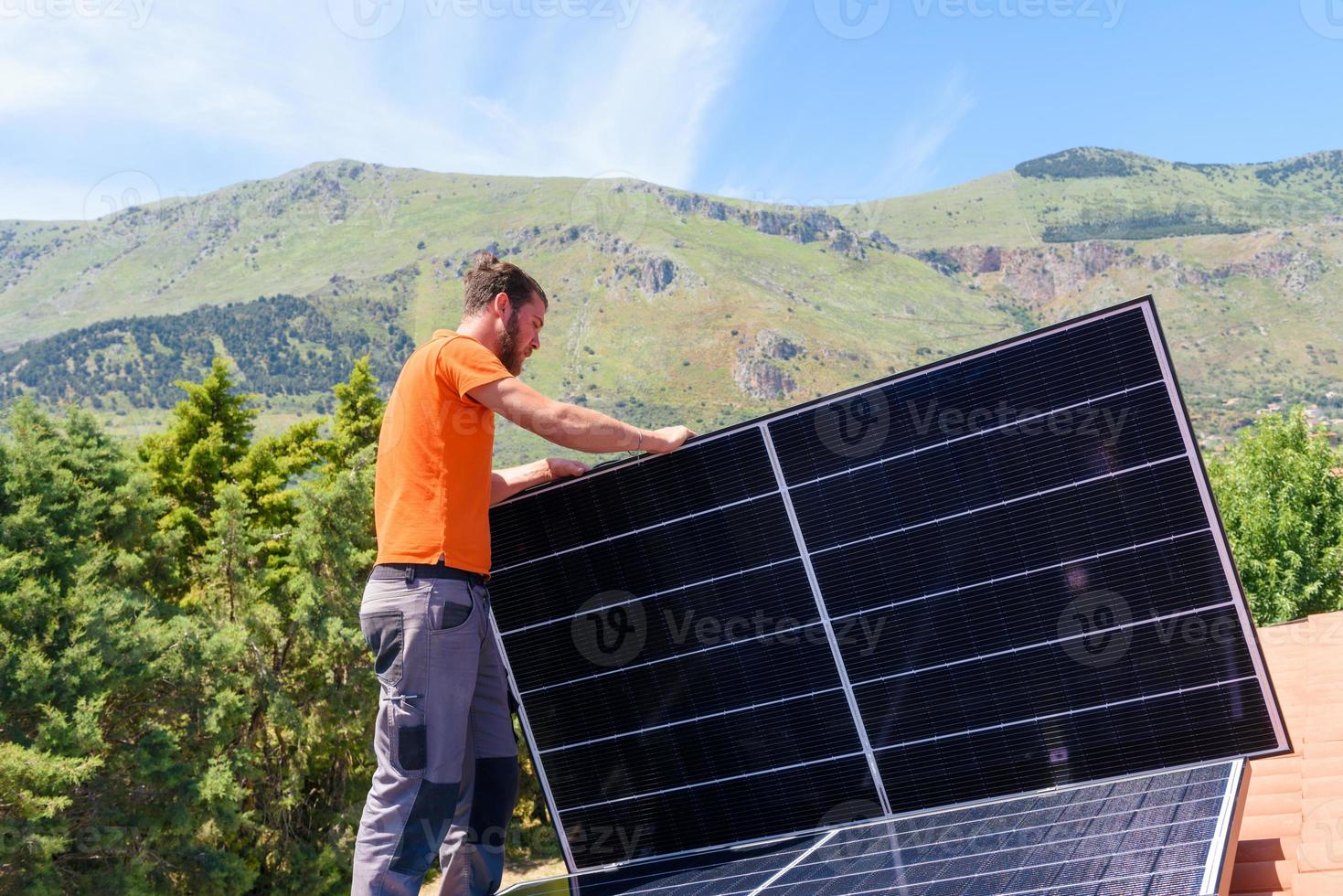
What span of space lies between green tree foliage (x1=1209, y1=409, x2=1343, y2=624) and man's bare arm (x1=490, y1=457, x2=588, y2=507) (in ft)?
98.3

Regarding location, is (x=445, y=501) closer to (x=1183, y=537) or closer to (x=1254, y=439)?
(x=1183, y=537)

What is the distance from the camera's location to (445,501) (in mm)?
5254

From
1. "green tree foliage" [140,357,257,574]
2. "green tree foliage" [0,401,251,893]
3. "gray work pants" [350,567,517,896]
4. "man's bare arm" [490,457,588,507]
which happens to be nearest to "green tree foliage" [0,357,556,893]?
"green tree foliage" [0,401,251,893]

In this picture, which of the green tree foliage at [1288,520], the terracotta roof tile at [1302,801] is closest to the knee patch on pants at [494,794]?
the terracotta roof tile at [1302,801]

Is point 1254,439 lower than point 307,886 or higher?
higher

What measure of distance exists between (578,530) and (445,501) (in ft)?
6.35

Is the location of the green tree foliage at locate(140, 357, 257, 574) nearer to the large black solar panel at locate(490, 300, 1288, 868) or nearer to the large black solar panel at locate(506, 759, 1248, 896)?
the large black solar panel at locate(490, 300, 1288, 868)

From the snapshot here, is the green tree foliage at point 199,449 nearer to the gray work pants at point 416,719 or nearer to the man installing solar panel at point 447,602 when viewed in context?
the man installing solar panel at point 447,602

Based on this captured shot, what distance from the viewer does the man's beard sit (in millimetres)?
5703

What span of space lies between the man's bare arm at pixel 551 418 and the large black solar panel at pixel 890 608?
4.64 ft

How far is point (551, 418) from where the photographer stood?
523 centimetres

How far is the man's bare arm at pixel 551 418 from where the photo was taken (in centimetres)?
515

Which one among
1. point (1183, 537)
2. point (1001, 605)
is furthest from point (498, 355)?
point (1183, 537)

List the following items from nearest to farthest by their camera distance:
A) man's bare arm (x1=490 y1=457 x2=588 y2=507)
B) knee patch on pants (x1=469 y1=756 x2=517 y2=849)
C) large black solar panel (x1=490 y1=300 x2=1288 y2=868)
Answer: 1. knee patch on pants (x1=469 y1=756 x2=517 y2=849)
2. large black solar panel (x1=490 y1=300 x2=1288 y2=868)
3. man's bare arm (x1=490 y1=457 x2=588 y2=507)
